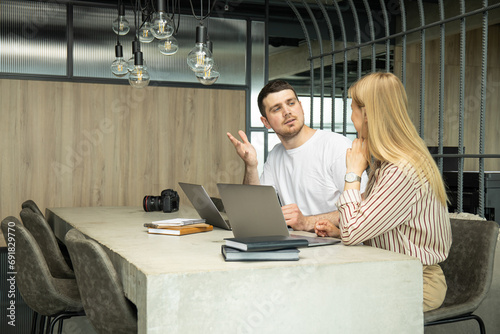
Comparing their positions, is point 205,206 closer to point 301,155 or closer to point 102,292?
point 301,155

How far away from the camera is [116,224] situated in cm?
317

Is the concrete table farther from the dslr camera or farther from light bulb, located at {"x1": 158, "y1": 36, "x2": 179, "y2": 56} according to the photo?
the dslr camera

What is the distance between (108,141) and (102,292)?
3.69 meters

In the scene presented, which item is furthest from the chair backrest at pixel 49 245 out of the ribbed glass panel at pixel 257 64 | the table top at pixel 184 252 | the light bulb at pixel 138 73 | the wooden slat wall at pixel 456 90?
the wooden slat wall at pixel 456 90

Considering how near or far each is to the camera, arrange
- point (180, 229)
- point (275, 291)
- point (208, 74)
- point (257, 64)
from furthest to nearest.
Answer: point (257, 64) → point (208, 74) → point (180, 229) → point (275, 291)

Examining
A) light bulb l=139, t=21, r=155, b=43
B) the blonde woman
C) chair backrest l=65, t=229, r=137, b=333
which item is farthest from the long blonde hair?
light bulb l=139, t=21, r=155, b=43

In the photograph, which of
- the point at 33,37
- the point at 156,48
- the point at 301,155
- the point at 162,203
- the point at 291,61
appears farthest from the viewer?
the point at 291,61

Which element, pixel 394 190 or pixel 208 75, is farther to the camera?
pixel 208 75

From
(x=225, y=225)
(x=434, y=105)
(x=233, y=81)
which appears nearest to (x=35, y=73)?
(x=233, y=81)

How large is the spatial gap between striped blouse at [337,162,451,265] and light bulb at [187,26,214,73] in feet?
3.96

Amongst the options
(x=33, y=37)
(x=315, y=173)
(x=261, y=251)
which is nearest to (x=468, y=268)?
(x=315, y=173)

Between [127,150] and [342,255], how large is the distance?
3936 millimetres

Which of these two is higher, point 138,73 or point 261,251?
point 138,73

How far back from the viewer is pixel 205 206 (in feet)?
9.93
